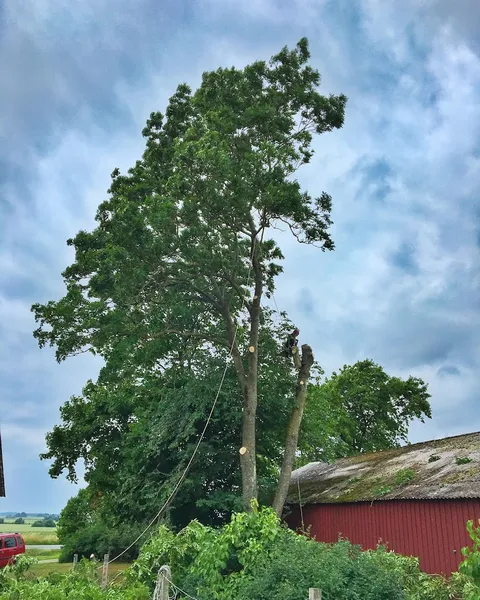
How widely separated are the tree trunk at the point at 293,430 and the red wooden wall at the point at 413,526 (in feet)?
5.72

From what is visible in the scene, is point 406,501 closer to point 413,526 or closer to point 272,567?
point 413,526

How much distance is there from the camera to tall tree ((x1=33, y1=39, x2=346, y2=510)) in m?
19.2

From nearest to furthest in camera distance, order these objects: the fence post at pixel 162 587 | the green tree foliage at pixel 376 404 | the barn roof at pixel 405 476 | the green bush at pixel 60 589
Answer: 1. the fence post at pixel 162 587
2. the green bush at pixel 60 589
3. the barn roof at pixel 405 476
4. the green tree foliage at pixel 376 404

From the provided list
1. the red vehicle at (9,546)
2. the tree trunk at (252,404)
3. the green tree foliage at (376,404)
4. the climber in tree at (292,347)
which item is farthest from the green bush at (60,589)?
the green tree foliage at (376,404)

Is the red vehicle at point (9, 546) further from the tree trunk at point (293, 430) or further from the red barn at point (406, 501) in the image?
the tree trunk at point (293, 430)

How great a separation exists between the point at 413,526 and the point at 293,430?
6.20 metres

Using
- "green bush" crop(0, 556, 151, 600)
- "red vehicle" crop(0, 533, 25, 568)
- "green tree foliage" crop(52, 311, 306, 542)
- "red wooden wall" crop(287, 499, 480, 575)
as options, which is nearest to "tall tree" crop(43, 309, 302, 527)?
"green tree foliage" crop(52, 311, 306, 542)

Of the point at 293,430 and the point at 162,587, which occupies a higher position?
the point at 293,430

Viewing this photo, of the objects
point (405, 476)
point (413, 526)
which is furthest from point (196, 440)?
point (413, 526)

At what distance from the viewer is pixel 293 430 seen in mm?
21266

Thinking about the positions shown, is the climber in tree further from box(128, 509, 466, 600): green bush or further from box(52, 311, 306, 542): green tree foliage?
box(128, 509, 466, 600): green bush

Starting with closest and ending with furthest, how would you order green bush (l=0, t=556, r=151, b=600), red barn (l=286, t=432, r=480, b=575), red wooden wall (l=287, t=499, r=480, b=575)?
1. green bush (l=0, t=556, r=151, b=600)
2. red wooden wall (l=287, t=499, r=480, b=575)
3. red barn (l=286, t=432, r=480, b=575)

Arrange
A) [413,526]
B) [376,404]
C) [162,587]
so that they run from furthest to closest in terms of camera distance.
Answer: [376,404]
[413,526]
[162,587]

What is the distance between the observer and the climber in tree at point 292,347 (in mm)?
21984
